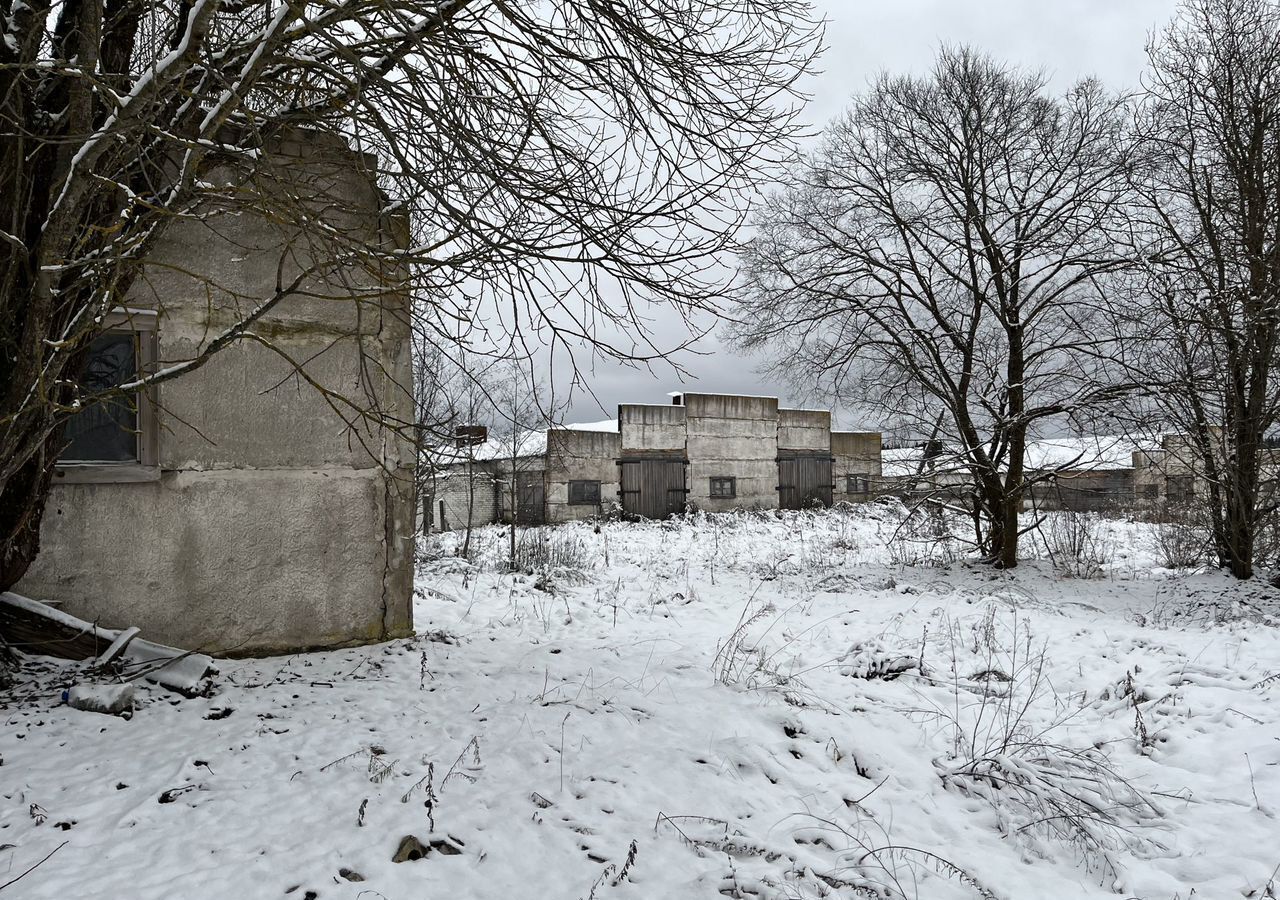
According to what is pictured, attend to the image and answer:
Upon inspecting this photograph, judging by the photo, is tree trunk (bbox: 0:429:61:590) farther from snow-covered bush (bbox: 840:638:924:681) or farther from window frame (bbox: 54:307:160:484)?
snow-covered bush (bbox: 840:638:924:681)

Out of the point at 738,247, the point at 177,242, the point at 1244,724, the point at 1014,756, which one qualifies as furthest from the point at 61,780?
the point at 1244,724

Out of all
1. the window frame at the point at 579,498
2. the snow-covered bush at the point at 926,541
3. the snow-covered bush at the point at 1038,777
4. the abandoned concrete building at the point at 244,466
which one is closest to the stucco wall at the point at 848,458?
the window frame at the point at 579,498

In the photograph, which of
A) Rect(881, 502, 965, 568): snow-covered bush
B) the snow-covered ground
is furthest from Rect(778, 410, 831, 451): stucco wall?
the snow-covered ground

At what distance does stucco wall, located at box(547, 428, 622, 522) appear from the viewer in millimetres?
22297

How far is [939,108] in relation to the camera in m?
11.8

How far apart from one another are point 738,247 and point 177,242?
4173 mm

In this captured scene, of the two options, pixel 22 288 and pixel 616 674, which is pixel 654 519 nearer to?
pixel 616 674

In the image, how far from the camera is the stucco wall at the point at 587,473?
22.3 metres

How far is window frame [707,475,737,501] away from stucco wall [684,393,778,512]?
4 centimetres

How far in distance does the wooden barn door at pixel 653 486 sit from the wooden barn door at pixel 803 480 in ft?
13.4

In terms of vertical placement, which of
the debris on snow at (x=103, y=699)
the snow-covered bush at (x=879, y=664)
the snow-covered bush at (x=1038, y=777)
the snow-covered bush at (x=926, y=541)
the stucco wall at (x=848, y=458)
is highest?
the stucco wall at (x=848, y=458)

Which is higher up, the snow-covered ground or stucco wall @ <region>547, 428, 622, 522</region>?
stucco wall @ <region>547, 428, 622, 522</region>

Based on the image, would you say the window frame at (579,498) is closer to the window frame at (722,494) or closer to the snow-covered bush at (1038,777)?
the window frame at (722,494)

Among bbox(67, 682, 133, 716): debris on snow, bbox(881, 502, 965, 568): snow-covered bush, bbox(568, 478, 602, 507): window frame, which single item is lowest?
bbox(67, 682, 133, 716): debris on snow
